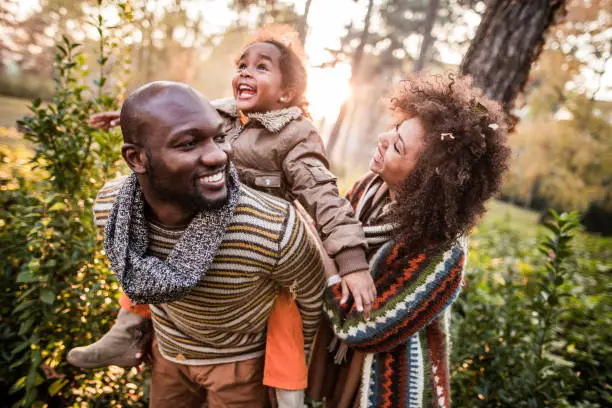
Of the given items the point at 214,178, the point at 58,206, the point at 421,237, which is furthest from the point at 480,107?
the point at 58,206

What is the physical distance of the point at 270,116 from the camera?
5.86 feet

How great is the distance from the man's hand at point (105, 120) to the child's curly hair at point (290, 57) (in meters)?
0.83

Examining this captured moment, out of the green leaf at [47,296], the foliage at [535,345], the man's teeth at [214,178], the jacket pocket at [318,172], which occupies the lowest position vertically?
the foliage at [535,345]

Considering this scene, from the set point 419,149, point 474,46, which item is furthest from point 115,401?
point 474,46

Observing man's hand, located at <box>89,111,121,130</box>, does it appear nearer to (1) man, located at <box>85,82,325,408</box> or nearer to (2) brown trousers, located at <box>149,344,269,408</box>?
(1) man, located at <box>85,82,325,408</box>

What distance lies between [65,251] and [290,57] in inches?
67.8

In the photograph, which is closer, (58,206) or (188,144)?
(188,144)

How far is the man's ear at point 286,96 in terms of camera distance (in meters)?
1.97

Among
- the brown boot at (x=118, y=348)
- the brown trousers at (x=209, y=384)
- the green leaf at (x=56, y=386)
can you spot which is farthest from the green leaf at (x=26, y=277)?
the brown trousers at (x=209, y=384)

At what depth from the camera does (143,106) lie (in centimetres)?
110

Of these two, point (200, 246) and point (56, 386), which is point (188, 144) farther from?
point (56, 386)

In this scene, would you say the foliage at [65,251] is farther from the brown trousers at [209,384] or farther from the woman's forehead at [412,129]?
the woman's forehead at [412,129]

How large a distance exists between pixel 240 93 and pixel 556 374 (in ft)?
8.92

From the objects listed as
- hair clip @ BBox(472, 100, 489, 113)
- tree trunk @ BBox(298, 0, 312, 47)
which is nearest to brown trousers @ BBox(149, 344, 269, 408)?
hair clip @ BBox(472, 100, 489, 113)
